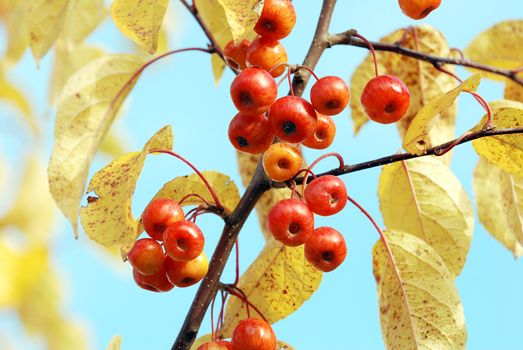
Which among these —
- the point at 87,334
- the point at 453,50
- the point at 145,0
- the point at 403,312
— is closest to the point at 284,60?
the point at 145,0

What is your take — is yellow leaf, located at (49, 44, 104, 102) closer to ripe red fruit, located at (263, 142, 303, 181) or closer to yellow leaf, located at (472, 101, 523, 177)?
ripe red fruit, located at (263, 142, 303, 181)

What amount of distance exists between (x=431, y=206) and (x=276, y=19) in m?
0.71

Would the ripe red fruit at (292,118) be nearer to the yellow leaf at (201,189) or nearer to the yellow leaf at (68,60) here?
the yellow leaf at (201,189)

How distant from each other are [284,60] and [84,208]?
0.52 m

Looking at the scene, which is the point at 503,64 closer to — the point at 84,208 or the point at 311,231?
the point at 311,231

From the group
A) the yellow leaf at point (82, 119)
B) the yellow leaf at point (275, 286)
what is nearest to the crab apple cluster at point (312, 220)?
the yellow leaf at point (275, 286)

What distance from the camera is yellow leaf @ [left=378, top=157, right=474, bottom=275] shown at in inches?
73.8

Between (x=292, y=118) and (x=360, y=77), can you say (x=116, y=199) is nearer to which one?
(x=292, y=118)

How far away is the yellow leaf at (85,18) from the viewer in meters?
2.24

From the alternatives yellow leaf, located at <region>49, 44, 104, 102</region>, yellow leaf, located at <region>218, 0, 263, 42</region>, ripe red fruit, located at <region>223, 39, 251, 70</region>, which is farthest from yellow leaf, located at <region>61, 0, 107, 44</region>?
yellow leaf, located at <region>218, 0, 263, 42</region>

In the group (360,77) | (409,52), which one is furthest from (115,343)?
(360,77)

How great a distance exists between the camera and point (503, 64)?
2.41m

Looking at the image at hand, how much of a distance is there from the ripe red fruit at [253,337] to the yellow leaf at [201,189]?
0.27m

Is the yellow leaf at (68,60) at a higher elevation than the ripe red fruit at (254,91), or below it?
A: higher
